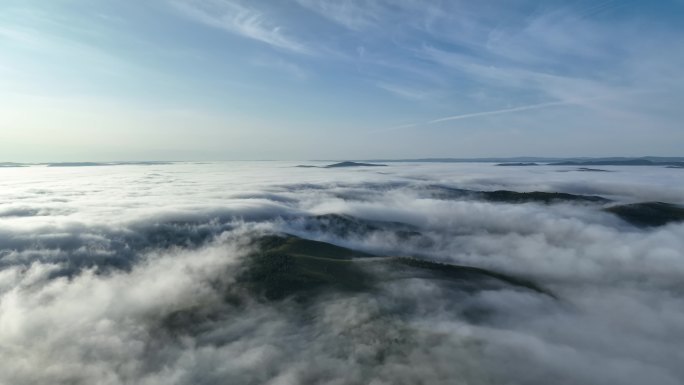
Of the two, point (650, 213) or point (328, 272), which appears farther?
point (650, 213)

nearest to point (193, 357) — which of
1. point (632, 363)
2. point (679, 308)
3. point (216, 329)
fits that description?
point (216, 329)

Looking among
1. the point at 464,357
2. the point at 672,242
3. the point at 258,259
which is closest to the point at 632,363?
the point at 464,357

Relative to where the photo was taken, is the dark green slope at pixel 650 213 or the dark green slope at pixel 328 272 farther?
the dark green slope at pixel 650 213

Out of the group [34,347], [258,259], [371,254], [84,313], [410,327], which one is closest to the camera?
[34,347]

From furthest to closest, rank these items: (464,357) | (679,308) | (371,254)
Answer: (371,254) < (679,308) < (464,357)

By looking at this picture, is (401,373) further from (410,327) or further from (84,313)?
(84,313)

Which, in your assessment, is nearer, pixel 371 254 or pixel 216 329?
pixel 216 329

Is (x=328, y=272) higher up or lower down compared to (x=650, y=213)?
lower down

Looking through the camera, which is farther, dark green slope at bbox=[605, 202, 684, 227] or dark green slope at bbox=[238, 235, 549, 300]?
dark green slope at bbox=[605, 202, 684, 227]

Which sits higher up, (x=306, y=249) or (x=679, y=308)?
(x=306, y=249)
